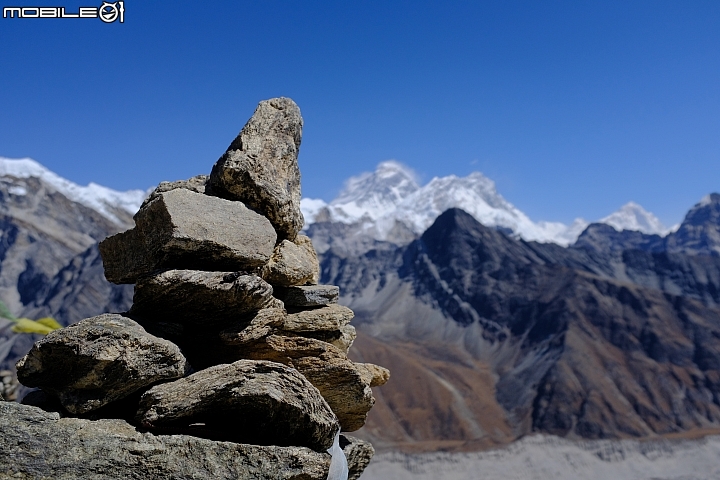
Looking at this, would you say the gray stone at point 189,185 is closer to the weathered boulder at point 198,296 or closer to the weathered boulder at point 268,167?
the weathered boulder at point 268,167

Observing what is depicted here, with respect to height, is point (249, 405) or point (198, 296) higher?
point (198, 296)

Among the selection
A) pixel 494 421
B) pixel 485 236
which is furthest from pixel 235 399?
pixel 485 236

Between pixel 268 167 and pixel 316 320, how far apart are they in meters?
2.49

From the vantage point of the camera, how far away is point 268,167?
955 centimetres

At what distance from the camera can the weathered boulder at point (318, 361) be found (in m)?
8.17

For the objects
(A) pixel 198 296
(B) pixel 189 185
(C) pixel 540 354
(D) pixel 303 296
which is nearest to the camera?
(A) pixel 198 296

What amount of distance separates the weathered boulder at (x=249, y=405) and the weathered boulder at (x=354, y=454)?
1392 mm

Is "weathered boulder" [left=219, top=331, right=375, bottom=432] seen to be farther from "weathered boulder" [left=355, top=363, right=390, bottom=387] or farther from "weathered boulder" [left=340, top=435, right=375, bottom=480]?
"weathered boulder" [left=355, top=363, right=390, bottom=387]

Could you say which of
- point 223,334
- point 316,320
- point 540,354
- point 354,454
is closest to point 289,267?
point 316,320

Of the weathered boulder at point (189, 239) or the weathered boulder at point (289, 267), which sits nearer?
the weathered boulder at point (189, 239)

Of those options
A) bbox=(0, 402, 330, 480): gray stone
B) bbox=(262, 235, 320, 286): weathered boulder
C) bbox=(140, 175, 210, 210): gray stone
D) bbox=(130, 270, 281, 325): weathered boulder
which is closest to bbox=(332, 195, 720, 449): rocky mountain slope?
bbox=(262, 235, 320, 286): weathered boulder

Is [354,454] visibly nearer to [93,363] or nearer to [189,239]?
[189,239]

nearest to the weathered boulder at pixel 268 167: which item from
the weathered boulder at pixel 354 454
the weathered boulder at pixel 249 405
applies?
the weathered boulder at pixel 249 405

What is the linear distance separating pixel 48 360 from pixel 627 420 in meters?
118
